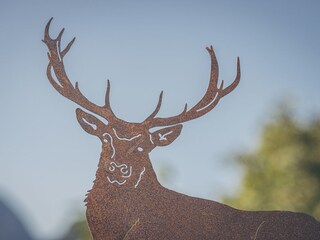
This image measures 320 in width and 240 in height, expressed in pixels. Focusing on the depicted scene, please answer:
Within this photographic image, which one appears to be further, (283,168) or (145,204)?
(283,168)

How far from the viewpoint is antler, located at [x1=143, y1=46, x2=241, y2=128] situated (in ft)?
15.4

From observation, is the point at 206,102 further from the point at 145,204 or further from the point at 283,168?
the point at 283,168

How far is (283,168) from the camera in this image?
702 inches

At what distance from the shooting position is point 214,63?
487cm

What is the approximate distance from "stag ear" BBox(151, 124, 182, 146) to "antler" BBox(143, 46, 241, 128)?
43mm

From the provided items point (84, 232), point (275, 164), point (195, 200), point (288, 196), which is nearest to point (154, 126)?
point (195, 200)

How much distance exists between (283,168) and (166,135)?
44.8 ft

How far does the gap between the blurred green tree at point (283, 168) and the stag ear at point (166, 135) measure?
39.6ft

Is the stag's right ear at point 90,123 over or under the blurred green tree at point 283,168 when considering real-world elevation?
over

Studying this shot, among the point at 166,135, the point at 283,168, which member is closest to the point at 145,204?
the point at 166,135

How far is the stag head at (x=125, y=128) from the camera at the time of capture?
4535 mm

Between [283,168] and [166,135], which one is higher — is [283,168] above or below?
below

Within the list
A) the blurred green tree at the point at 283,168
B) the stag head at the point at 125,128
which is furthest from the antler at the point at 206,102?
the blurred green tree at the point at 283,168

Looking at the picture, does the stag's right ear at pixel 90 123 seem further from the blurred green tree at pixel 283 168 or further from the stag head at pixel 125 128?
the blurred green tree at pixel 283 168
